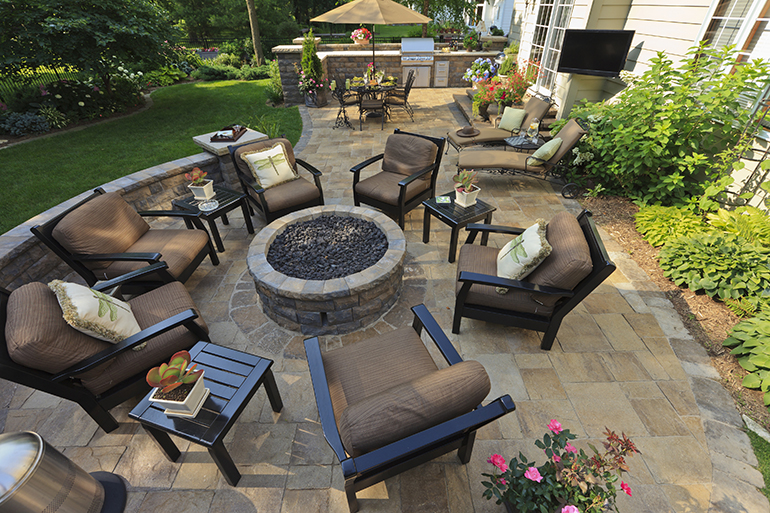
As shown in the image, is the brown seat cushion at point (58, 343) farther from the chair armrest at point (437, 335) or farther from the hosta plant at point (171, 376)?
the chair armrest at point (437, 335)

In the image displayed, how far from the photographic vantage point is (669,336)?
3.17 m

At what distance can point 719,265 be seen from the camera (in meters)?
3.43

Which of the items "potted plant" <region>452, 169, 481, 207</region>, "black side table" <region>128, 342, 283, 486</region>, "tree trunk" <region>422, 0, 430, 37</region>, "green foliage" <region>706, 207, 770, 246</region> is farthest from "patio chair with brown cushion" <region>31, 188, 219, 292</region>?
"tree trunk" <region>422, 0, 430, 37</region>

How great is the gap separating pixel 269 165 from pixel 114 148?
192 inches

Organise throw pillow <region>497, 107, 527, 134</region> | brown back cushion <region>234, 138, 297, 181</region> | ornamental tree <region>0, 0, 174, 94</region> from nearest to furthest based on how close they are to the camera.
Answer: brown back cushion <region>234, 138, 297, 181</region> → throw pillow <region>497, 107, 527, 134</region> → ornamental tree <region>0, 0, 174, 94</region>

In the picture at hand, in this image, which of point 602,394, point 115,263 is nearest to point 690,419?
point 602,394

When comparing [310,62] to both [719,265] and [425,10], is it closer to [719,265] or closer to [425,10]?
[425,10]

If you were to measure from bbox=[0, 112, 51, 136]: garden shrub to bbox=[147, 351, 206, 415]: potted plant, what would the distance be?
927cm

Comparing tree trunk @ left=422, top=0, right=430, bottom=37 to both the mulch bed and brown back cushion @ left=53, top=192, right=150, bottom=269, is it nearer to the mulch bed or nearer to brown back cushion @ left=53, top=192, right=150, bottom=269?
the mulch bed

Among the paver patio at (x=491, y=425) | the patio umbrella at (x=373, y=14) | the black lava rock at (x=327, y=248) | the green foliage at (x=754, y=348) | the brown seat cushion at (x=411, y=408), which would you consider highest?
the patio umbrella at (x=373, y=14)

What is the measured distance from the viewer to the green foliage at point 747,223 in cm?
347

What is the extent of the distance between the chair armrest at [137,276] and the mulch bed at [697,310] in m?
4.86

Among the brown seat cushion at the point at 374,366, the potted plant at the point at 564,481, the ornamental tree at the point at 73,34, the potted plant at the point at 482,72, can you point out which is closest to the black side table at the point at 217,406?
the brown seat cushion at the point at 374,366

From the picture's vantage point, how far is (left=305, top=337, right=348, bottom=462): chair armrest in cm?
177
